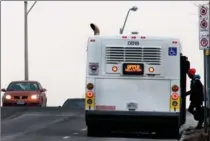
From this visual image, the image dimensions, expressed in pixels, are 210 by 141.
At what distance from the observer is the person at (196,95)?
66.1ft

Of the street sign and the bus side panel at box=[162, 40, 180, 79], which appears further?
the bus side panel at box=[162, 40, 180, 79]

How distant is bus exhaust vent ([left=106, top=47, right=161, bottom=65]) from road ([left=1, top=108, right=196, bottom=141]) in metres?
2.11

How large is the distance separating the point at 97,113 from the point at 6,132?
3613 millimetres

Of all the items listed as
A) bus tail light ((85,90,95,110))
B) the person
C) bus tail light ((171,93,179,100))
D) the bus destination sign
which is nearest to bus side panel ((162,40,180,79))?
bus tail light ((171,93,179,100))

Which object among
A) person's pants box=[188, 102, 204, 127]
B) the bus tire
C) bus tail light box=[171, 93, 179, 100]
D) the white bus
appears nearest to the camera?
bus tail light box=[171, 93, 179, 100]

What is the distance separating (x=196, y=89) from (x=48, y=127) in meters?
4.94

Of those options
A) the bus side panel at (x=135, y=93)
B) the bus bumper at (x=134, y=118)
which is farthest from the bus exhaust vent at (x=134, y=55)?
the bus bumper at (x=134, y=118)

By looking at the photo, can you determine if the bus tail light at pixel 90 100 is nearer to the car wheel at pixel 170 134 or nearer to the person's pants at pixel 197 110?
the car wheel at pixel 170 134

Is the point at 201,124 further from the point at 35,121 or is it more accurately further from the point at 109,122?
the point at 35,121

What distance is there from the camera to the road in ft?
60.7

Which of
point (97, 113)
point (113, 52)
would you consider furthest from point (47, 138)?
point (113, 52)

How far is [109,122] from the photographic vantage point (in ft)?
61.2

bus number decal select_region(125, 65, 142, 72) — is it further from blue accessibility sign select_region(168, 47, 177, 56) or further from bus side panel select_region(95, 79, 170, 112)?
blue accessibility sign select_region(168, 47, 177, 56)

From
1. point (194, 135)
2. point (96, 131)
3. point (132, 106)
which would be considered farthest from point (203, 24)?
point (96, 131)
